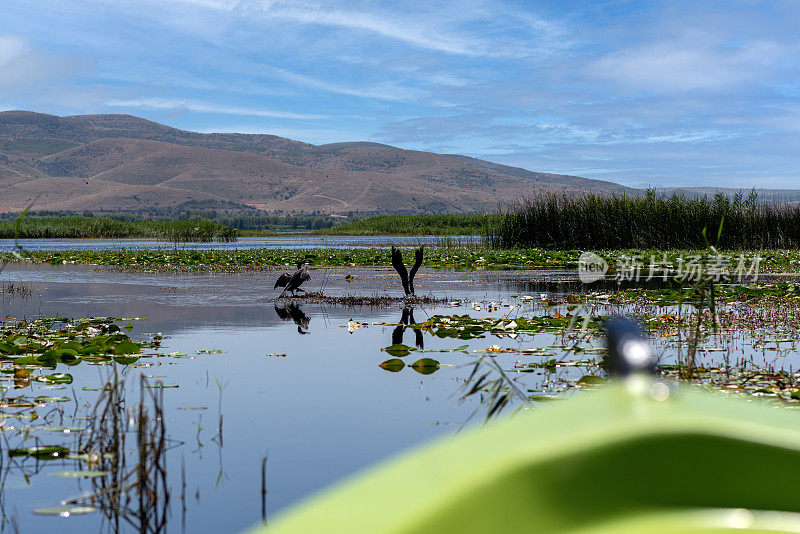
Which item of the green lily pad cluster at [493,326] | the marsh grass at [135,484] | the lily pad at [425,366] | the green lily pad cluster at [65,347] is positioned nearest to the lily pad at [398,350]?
the lily pad at [425,366]

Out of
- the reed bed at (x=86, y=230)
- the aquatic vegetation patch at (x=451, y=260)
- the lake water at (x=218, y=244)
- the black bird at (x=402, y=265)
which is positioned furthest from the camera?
the reed bed at (x=86, y=230)

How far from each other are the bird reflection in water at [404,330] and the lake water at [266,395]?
7 cm

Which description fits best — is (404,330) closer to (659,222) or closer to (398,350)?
(398,350)

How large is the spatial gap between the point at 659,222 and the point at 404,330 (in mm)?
17887

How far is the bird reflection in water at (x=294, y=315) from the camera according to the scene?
936cm

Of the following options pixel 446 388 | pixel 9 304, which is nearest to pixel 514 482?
pixel 446 388

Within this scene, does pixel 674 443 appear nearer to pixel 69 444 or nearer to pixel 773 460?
pixel 773 460

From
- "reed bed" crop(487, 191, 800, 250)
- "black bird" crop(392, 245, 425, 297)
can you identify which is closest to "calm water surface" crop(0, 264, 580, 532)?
"black bird" crop(392, 245, 425, 297)

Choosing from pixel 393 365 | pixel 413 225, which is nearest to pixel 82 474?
pixel 393 365

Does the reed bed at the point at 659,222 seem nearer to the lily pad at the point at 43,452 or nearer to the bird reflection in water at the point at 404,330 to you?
the bird reflection in water at the point at 404,330

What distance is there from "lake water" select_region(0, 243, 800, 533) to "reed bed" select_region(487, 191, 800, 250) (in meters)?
14.0

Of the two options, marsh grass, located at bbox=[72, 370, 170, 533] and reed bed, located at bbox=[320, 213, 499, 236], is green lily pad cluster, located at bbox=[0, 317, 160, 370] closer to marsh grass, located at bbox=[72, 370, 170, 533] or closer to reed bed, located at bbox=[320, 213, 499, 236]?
marsh grass, located at bbox=[72, 370, 170, 533]

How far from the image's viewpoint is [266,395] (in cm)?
555

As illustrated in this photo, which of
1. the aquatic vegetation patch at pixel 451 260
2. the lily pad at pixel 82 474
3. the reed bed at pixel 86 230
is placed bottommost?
the lily pad at pixel 82 474
